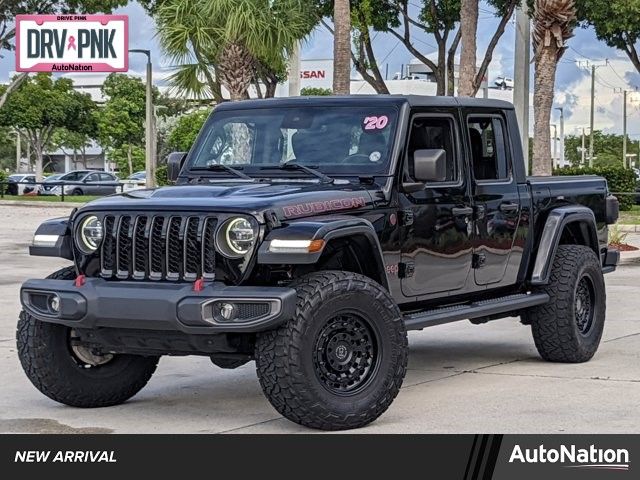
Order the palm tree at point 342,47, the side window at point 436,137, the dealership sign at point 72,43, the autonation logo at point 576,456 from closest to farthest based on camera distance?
the autonation logo at point 576,456
the side window at point 436,137
the palm tree at point 342,47
the dealership sign at point 72,43

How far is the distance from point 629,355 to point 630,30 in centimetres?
2988

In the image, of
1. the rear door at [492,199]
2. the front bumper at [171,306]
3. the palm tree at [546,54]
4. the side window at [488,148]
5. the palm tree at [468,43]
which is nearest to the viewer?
the front bumper at [171,306]

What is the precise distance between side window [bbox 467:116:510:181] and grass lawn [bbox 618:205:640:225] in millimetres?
22357

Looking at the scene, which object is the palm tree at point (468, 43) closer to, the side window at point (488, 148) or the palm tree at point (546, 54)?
the palm tree at point (546, 54)

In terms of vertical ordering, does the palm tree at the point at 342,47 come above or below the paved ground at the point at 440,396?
above

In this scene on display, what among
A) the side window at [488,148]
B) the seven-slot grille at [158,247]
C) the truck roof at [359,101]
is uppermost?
the truck roof at [359,101]

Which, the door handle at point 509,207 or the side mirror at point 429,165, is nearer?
the side mirror at point 429,165

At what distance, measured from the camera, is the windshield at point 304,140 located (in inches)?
358

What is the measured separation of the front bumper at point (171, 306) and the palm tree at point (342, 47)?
67.0ft

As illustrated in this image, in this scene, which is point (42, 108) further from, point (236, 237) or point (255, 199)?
point (236, 237)

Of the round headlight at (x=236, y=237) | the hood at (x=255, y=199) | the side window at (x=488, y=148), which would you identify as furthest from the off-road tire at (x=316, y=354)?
the side window at (x=488, y=148)

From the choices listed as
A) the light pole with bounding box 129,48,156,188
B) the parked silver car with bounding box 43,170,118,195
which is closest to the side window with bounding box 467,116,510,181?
the light pole with bounding box 129,48,156,188

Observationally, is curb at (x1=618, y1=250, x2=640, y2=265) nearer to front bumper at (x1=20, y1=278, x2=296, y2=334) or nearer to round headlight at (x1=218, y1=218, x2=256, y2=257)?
round headlight at (x1=218, y1=218, x2=256, y2=257)

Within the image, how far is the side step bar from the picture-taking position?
8.97 meters
